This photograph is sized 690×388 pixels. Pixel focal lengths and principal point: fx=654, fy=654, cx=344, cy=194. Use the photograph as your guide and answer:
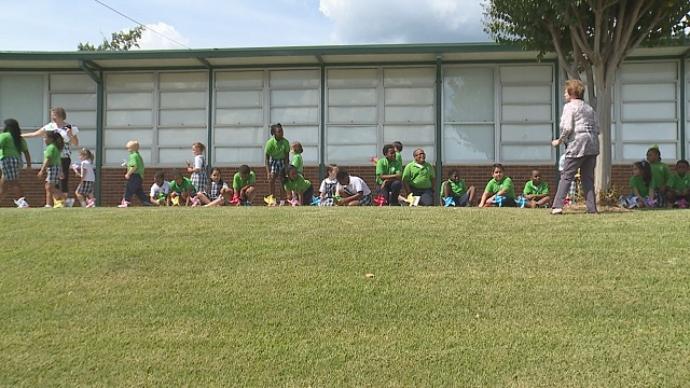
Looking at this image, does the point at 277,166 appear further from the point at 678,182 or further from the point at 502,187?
the point at 678,182

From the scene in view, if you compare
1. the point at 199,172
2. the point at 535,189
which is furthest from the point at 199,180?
the point at 535,189

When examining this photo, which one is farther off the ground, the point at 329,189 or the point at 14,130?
the point at 14,130

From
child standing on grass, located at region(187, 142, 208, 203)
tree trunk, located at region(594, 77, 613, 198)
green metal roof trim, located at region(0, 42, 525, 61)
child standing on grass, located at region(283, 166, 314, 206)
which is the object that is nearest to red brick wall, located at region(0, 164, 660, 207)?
child standing on grass, located at region(187, 142, 208, 203)

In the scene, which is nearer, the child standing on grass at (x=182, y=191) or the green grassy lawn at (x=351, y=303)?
the green grassy lawn at (x=351, y=303)

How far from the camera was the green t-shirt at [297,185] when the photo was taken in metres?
12.0

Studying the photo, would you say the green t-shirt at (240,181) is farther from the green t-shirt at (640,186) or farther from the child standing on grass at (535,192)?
the green t-shirt at (640,186)

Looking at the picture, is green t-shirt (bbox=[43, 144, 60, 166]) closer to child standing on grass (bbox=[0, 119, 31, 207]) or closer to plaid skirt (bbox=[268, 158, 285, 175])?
child standing on grass (bbox=[0, 119, 31, 207])

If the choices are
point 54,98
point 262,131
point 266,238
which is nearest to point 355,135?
point 262,131

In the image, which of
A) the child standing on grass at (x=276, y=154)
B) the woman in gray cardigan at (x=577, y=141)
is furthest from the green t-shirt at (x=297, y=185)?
the woman in gray cardigan at (x=577, y=141)

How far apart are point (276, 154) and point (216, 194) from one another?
2.76 m

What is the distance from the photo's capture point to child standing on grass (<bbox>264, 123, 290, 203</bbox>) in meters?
11.5

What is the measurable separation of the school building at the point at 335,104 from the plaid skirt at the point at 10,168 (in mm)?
5437

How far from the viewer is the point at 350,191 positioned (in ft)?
38.1

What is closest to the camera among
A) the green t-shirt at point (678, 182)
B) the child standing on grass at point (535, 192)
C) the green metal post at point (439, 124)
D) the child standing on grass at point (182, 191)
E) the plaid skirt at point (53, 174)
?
the plaid skirt at point (53, 174)
